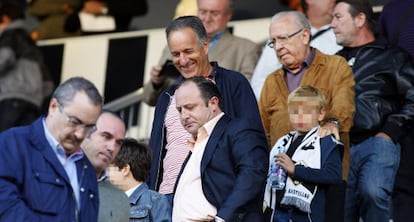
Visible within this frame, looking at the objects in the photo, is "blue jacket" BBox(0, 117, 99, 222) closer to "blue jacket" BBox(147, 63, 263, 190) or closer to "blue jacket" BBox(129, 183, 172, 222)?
"blue jacket" BBox(129, 183, 172, 222)

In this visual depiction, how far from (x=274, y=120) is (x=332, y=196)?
0.82 meters

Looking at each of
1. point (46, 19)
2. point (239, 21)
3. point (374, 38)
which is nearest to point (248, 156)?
point (374, 38)

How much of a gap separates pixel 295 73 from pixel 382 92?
64 cm

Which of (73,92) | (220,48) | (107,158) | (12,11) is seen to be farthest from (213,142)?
(12,11)

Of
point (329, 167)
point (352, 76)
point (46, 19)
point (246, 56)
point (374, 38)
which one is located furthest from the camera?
point (46, 19)

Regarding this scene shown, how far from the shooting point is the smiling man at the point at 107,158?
7.91 m

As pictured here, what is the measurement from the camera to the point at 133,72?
13.9 meters

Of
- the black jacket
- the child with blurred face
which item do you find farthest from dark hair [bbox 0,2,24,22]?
the child with blurred face

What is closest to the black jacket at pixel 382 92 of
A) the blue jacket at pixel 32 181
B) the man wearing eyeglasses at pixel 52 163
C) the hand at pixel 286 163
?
the hand at pixel 286 163

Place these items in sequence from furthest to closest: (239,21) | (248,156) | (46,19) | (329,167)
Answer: (46,19), (239,21), (329,167), (248,156)

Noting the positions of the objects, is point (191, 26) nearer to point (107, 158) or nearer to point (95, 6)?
point (107, 158)

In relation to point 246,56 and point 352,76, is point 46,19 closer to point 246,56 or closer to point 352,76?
point 246,56

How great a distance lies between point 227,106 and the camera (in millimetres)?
8930

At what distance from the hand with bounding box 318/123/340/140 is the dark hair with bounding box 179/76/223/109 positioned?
2.60 ft
